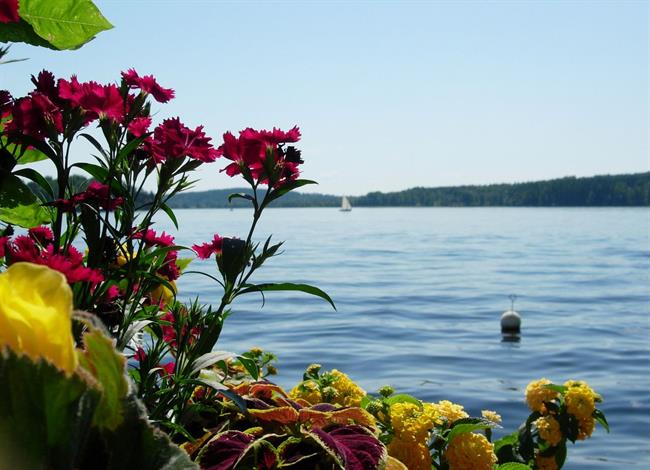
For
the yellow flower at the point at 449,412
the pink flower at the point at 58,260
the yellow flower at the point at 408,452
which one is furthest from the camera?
the yellow flower at the point at 449,412

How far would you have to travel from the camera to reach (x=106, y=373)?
16.6 inches

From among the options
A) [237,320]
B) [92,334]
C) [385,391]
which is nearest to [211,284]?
[237,320]

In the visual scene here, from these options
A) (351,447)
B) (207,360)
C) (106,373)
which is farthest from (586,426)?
(106,373)

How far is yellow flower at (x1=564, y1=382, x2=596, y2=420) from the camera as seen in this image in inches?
132

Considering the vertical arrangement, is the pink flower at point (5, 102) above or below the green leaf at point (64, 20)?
below

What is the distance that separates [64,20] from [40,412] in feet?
4.12

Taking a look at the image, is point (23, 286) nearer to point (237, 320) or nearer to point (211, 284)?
point (237, 320)

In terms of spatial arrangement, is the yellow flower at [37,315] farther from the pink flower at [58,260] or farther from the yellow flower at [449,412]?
the yellow flower at [449,412]

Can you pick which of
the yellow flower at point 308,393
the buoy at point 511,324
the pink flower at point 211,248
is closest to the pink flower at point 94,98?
the pink flower at point 211,248

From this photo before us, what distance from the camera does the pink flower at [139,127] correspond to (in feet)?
5.24

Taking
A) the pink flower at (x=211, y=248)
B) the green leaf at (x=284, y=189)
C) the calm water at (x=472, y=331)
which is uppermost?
the green leaf at (x=284, y=189)

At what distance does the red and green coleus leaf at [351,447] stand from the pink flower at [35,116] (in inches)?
32.2

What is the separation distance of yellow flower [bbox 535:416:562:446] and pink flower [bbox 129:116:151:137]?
7.90 feet

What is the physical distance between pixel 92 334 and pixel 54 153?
121cm
